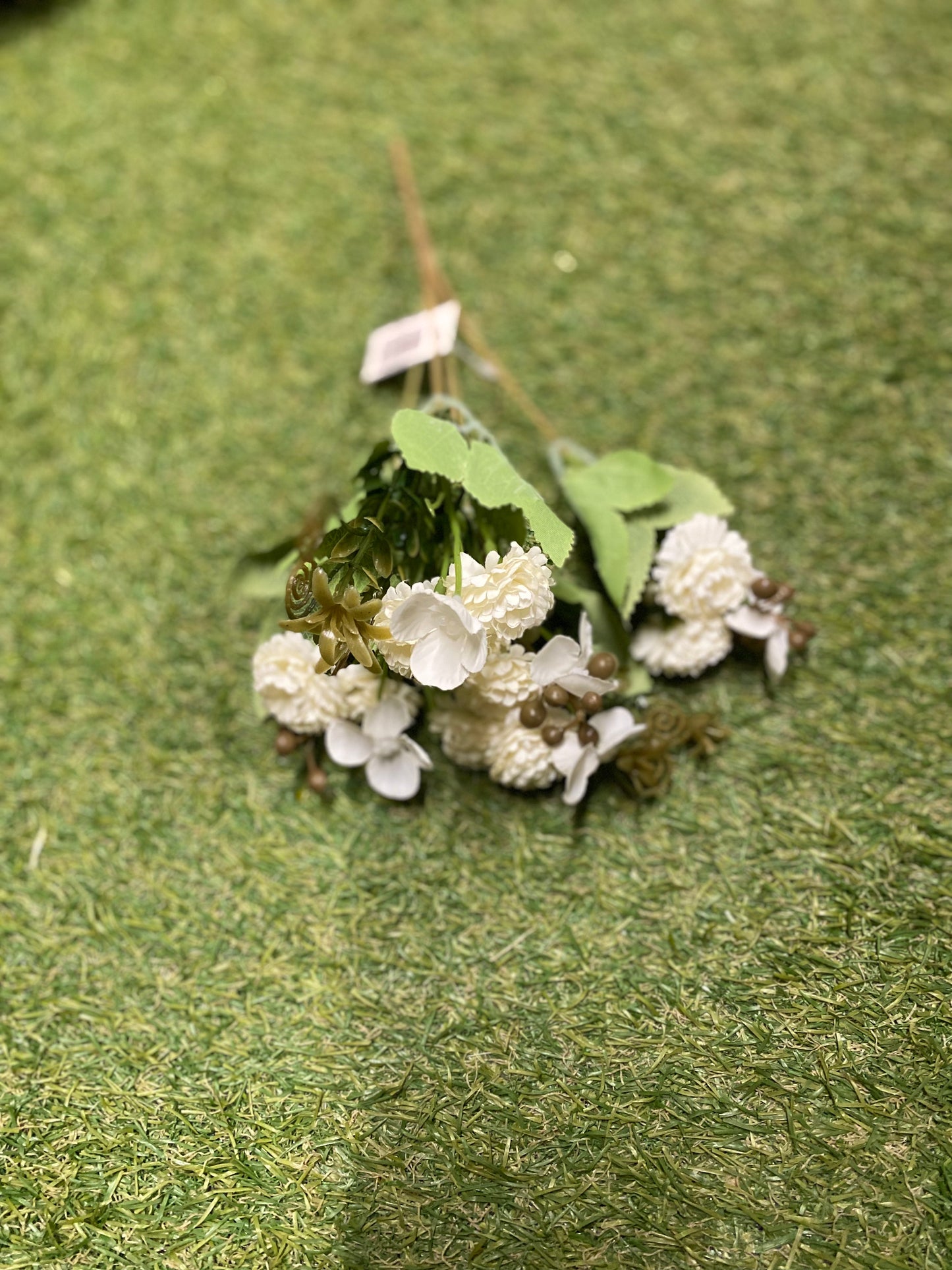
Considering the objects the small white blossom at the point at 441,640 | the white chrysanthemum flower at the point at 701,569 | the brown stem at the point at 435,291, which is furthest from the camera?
the brown stem at the point at 435,291

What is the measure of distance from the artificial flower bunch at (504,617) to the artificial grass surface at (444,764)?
0.28ft

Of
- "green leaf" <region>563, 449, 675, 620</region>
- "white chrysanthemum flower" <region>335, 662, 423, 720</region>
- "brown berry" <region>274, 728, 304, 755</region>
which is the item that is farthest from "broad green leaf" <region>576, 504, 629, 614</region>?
"brown berry" <region>274, 728, 304, 755</region>

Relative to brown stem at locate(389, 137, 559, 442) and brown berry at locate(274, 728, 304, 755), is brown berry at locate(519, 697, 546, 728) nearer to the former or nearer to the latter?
brown berry at locate(274, 728, 304, 755)

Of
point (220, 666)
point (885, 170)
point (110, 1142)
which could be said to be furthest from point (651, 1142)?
point (885, 170)

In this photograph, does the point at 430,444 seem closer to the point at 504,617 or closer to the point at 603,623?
the point at 504,617

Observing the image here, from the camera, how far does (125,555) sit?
1200 millimetres

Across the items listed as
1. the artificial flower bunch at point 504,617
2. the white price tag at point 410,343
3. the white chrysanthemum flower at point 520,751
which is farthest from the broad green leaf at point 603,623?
the white price tag at point 410,343

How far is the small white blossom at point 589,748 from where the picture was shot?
0.92 metres

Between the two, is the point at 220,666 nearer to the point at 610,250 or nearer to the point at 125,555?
the point at 125,555

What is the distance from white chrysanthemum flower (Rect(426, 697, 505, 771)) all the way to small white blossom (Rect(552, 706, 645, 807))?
2.5 inches

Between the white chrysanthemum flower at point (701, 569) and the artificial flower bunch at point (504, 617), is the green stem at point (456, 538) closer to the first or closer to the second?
the artificial flower bunch at point (504, 617)

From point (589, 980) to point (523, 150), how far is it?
117cm

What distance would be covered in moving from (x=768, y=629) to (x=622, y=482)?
21cm

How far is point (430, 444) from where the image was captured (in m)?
0.82
